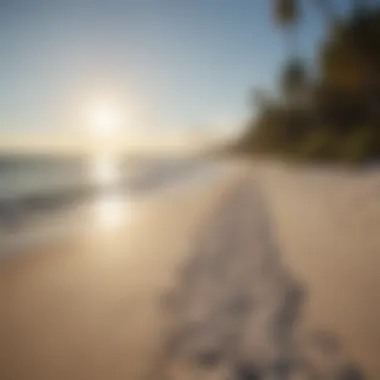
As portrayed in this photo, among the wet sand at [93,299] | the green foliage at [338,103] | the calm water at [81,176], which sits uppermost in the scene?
the green foliage at [338,103]

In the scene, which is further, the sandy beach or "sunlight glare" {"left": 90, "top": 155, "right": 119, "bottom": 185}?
"sunlight glare" {"left": 90, "top": 155, "right": 119, "bottom": 185}

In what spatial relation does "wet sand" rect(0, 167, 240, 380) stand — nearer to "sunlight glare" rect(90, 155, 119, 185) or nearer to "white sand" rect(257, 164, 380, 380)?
"sunlight glare" rect(90, 155, 119, 185)

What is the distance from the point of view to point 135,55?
1128mm

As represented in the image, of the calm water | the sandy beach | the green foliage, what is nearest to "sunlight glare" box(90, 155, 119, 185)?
the calm water

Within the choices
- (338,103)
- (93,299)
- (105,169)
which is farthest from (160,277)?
(338,103)

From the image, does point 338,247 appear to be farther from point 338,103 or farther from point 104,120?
point 104,120

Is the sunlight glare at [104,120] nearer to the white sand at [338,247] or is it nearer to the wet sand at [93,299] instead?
the wet sand at [93,299]

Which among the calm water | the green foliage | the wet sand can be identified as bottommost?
the wet sand

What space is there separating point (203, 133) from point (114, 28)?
0.36 meters

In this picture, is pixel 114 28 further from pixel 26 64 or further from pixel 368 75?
pixel 368 75

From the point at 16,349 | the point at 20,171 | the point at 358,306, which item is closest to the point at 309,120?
the point at 358,306

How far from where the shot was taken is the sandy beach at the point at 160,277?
1.04 m

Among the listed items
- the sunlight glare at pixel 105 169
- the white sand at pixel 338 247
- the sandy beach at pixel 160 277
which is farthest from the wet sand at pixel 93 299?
the white sand at pixel 338 247

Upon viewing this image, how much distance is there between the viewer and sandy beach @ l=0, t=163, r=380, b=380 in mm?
1036
